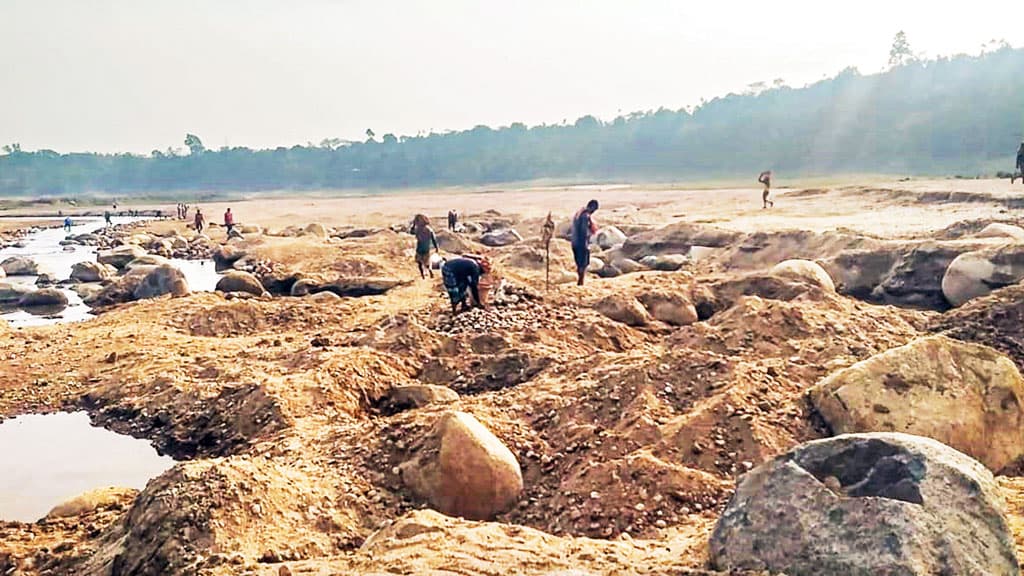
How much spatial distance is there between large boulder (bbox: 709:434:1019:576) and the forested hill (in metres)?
51.3

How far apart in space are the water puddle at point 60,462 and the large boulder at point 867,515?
5303 mm

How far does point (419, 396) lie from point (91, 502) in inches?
112

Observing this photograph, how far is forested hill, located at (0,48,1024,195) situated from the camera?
2313 inches

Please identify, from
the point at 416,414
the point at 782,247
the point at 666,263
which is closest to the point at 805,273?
the point at 782,247

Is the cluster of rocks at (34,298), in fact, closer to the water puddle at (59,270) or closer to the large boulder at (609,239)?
the water puddle at (59,270)

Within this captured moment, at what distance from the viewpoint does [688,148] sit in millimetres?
82062

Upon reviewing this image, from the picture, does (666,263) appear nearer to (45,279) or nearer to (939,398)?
(939,398)

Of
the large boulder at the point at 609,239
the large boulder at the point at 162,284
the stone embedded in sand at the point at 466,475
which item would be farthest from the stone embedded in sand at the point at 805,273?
the large boulder at the point at 162,284

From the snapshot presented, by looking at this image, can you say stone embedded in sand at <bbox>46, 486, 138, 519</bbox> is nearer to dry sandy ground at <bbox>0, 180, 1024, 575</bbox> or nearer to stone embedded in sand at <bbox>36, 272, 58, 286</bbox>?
dry sandy ground at <bbox>0, 180, 1024, 575</bbox>

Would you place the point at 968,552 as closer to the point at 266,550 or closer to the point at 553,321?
the point at 266,550

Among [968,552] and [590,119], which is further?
[590,119]

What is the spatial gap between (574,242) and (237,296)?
6.80 metres

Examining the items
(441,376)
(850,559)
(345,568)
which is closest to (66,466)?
(441,376)

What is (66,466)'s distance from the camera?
297 inches
